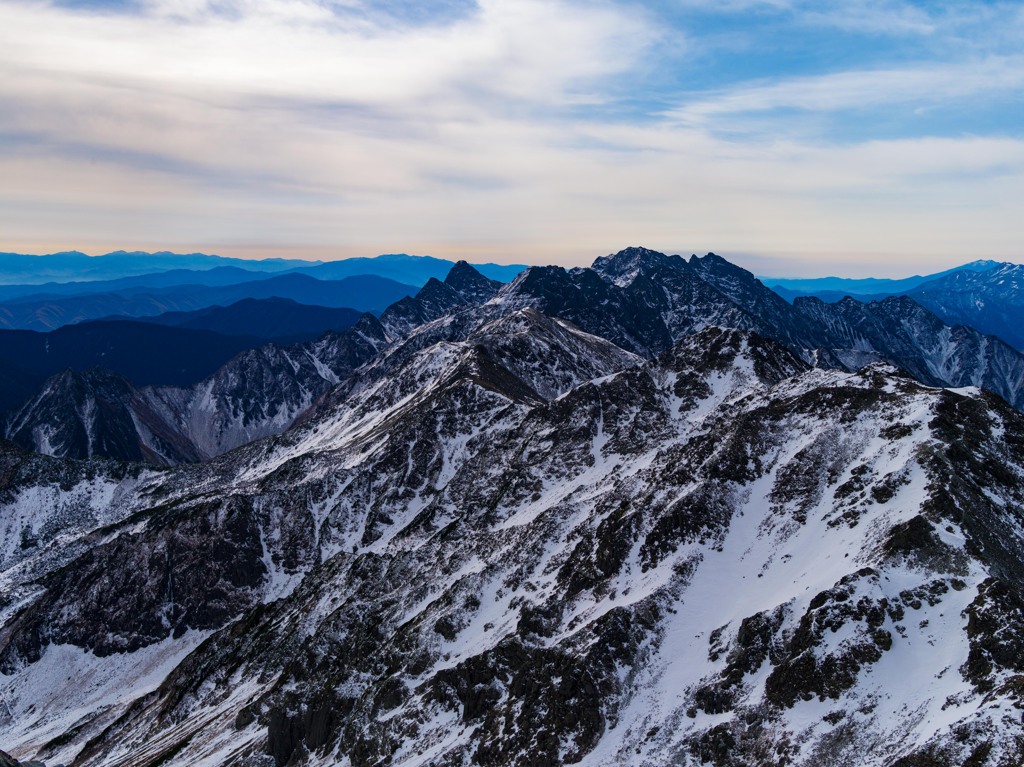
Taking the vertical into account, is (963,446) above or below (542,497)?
above

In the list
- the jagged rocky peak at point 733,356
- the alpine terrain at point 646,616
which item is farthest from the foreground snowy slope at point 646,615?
the jagged rocky peak at point 733,356

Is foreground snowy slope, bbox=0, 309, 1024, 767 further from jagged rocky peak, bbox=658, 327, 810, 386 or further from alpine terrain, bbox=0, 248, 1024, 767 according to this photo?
jagged rocky peak, bbox=658, 327, 810, 386

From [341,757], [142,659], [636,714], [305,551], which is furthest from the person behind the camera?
[305,551]

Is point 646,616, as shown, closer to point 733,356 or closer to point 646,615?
point 646,615

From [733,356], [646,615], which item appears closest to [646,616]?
[646,615]

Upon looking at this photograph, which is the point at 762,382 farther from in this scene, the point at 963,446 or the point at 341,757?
the point at 341,757

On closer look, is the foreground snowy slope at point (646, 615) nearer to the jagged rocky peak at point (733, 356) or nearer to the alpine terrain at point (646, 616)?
the alpine terrain at point (646, 616)

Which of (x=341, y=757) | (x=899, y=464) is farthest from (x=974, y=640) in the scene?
(x=341, y=757)

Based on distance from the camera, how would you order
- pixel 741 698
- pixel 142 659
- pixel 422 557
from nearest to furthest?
pixel 741 698
pixel 422 557
pixel 142 659
